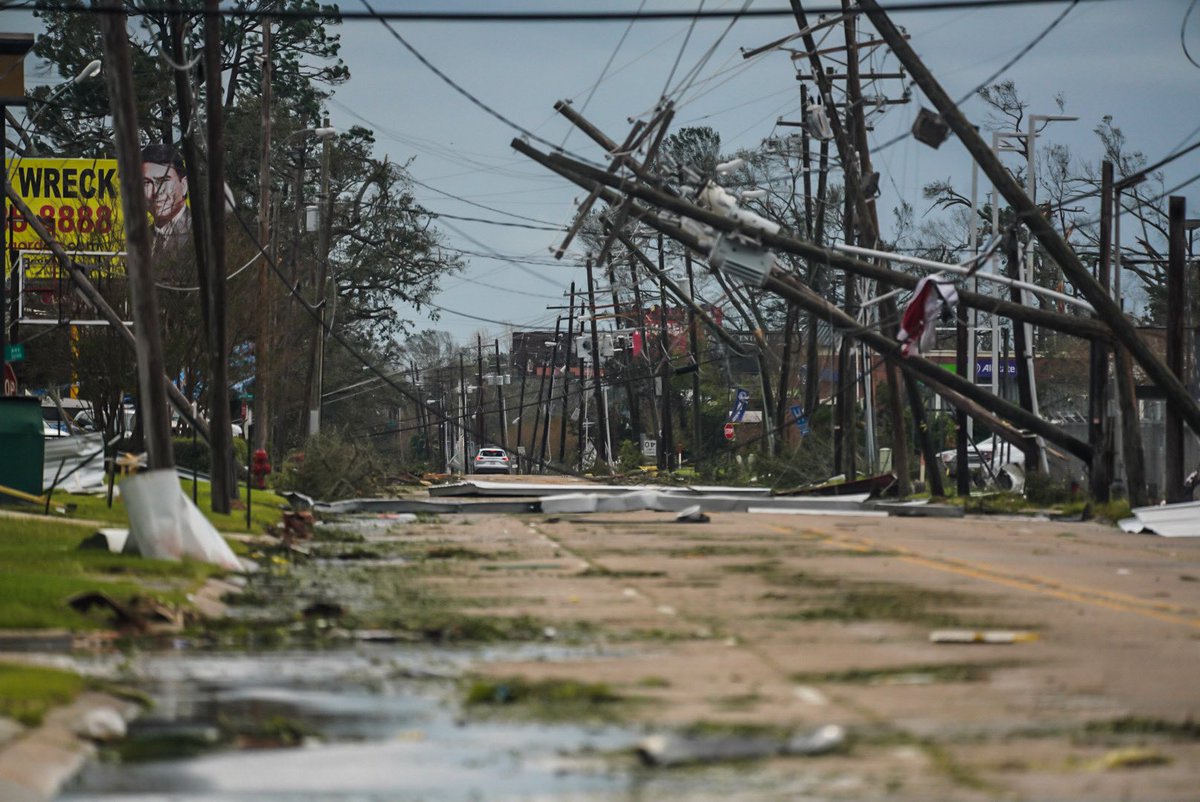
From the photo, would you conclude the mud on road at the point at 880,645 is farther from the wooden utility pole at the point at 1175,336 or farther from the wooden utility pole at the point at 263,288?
the wooden utility pole at the point at 263,288

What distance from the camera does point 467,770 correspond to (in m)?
8.04

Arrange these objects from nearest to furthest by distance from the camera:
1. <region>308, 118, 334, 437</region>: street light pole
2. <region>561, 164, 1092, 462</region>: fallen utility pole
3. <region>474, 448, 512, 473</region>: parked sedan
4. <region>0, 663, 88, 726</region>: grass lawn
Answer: <region>0, 663, 88, 726</region>: grass lawn
<region>561, 164, 1092, 462</region>: fallen utility pole
<region>308, 118, 334, 437</region>: street light pole
<region>474, 448, 512, 473</region>: parked sedan

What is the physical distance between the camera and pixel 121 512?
26.0m

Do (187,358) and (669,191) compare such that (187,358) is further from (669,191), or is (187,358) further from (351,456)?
(669,191)

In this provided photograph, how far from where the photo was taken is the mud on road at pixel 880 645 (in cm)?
815

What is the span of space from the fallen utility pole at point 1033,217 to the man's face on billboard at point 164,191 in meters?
27.3


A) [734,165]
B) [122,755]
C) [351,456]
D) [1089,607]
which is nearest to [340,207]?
[351,456]

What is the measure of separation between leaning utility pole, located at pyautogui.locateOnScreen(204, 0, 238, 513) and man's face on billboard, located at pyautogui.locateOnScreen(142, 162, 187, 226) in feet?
87.9

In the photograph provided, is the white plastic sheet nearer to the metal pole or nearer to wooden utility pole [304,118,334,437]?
the metal pole

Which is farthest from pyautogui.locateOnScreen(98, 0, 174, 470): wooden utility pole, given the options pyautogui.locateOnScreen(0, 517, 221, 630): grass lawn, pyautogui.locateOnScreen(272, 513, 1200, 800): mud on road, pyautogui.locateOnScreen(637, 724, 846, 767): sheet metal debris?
pyautogui.locateOnScreen(637, 724, 846, 767): sheet metal debris

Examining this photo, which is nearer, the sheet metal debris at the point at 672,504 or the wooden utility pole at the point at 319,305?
the sheet metal debris at the point at 672,504

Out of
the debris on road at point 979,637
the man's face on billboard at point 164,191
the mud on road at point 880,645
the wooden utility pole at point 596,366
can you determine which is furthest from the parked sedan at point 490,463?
the debris on road at point 979,637

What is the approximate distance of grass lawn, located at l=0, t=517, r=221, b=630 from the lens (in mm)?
13523

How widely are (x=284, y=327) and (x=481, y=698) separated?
2064 inches
